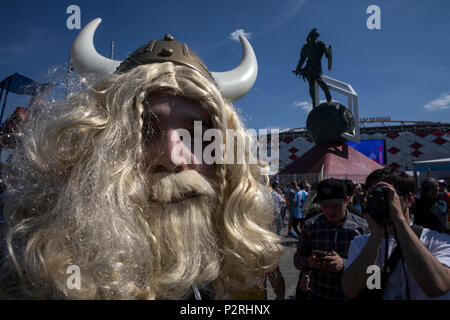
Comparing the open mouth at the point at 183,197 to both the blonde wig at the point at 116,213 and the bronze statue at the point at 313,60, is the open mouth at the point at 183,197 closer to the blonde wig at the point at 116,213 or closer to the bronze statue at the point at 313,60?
the blonde wig at the point at 116,213

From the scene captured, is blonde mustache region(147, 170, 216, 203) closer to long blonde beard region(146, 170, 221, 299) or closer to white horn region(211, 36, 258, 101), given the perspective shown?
long blonde beard region(146, 170, 221, 299)

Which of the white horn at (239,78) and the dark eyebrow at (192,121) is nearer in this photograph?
the dark eyebrow at (192,121)

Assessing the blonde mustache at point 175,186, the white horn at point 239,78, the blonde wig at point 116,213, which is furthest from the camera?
the white horn at point 239,78

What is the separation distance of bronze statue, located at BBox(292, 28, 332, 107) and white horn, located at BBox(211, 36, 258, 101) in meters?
9.94

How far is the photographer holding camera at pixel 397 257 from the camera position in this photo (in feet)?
3.80

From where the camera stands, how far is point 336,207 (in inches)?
83.7

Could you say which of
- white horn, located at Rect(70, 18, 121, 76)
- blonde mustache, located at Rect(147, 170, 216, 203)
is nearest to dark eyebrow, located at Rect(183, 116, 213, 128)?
blonde mustache, located at Rect(147, 170, 216, 203)

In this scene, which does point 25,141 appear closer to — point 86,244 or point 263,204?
point 86,244

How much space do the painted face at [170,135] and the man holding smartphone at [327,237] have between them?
1.35m

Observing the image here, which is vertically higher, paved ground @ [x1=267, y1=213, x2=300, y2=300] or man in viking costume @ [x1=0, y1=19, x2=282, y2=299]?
man in viking costume @ [x1=0, y1=19, x2=282, y2=299]

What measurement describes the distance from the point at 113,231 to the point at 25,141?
42 centimetres

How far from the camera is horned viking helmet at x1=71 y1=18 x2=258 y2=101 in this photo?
0.97 metres

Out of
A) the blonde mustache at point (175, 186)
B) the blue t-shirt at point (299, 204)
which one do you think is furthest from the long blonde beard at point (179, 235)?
the blue t-shirt at point (299, 204)
